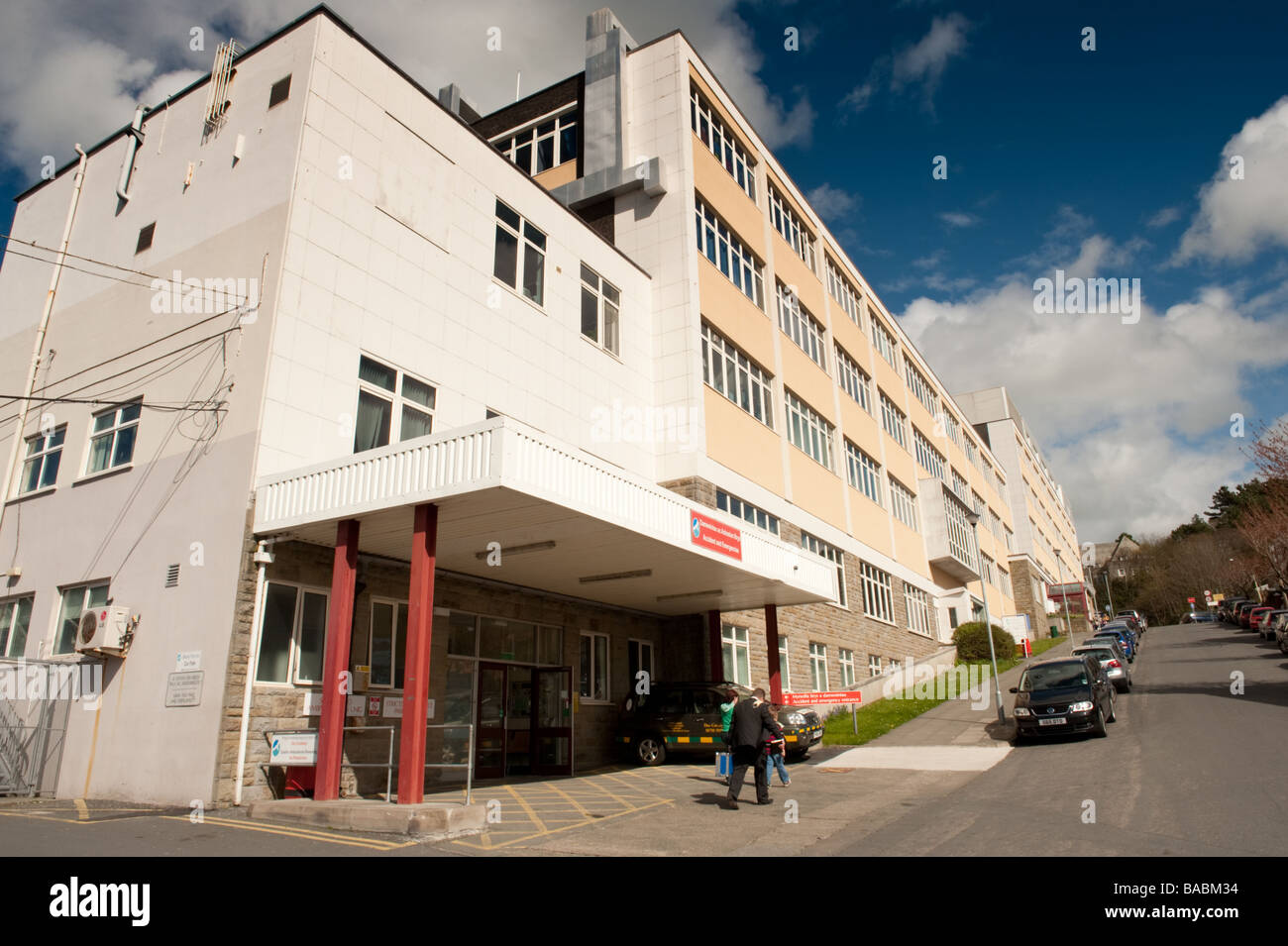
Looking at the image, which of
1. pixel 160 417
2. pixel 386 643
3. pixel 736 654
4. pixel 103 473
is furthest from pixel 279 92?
pixel 736 654

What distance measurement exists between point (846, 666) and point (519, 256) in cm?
1761

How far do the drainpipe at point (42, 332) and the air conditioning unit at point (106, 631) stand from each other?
449cm

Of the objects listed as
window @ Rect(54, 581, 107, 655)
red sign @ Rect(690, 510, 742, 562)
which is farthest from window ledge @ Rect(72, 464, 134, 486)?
red sign @ Rect(690, 510, 742, 562)

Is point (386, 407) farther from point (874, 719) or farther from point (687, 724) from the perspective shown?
point (874, 719)

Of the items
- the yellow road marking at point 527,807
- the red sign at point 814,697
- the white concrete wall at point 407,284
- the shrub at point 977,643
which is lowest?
the yellow road marking at point 527,807

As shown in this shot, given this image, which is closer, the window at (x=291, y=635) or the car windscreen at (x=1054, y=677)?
the window at (x=291, y=635)

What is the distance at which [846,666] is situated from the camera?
28.1 meters

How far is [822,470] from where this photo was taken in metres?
29.1

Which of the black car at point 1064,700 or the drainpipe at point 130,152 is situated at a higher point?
the drainpipe at point 130,152

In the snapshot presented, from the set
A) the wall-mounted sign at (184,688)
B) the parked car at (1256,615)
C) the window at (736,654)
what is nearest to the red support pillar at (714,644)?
the window at (736,654)

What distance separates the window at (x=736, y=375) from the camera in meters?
23.1

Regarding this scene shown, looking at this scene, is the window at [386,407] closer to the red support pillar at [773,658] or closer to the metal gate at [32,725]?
the metal gate at [32,725]
